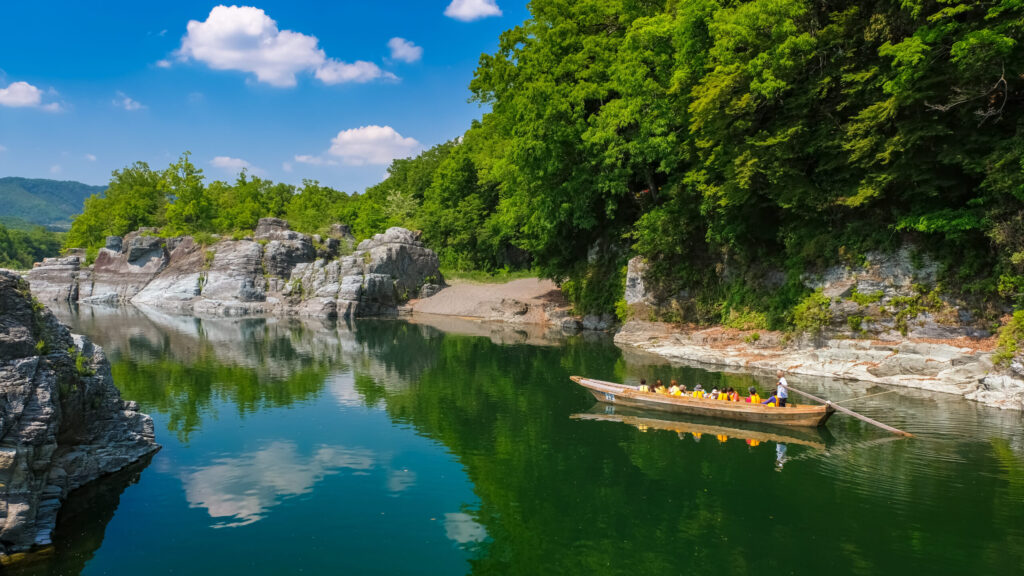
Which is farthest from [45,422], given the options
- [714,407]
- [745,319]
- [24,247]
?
[24,247]

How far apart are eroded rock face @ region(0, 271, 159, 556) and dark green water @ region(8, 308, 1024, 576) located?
65 cm

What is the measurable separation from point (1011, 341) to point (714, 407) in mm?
11082

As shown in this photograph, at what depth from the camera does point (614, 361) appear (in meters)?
31.0

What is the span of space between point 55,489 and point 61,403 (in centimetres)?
201

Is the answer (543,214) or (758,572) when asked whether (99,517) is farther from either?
(543,214)

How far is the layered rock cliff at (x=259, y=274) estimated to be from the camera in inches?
2356

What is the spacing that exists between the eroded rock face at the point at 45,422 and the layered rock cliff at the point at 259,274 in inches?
1653

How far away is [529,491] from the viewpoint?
A: 13.7 meters

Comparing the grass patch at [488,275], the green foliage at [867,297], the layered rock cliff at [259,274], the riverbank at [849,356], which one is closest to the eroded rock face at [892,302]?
the green foliage at [867,297]

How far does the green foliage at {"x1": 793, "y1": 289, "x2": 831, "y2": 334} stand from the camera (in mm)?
27203

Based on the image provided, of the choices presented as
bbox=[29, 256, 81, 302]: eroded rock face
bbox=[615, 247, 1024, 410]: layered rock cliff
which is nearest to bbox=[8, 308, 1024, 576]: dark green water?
bbox=[615, 247, 1024, 410]: layered rock cliff

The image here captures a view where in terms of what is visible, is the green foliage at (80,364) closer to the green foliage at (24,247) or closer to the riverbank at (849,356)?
the riverbank at (849,356)

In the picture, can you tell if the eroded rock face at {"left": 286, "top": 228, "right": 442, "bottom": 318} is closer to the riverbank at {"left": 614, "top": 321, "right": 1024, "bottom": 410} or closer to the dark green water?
the riverbank at {"left": 614, "top": 321, "right": 1024, "bottom": 410}

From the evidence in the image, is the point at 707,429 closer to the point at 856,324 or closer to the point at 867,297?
the point at 856,324
